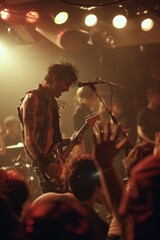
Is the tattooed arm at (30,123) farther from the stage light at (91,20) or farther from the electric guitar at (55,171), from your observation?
the stage light at (91,20)

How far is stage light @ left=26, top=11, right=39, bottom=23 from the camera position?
7655 mm

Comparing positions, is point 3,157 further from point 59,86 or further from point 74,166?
point 74,166

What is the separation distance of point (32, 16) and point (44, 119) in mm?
3653

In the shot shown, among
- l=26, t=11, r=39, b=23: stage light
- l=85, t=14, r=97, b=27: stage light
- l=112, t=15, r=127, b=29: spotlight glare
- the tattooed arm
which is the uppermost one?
l=26, t=11, r=39, b=23: stage light

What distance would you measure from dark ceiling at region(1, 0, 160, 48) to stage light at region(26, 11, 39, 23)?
0.30 ft

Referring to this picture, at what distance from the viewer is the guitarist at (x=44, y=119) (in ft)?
14.6

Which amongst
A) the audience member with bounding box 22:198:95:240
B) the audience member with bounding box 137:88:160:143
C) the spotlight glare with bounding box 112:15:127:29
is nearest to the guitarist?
the audience member with bounding box 22:198:95:240

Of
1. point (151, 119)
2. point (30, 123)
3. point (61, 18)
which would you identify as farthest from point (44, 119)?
point (151, 119)

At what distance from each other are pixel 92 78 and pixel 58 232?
899 centimetres

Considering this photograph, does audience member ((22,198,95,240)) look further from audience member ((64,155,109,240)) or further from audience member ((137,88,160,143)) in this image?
audience member ((137,88,160,143))

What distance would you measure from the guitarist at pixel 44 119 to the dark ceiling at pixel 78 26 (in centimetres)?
231

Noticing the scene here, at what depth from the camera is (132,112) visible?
10688 millimetres

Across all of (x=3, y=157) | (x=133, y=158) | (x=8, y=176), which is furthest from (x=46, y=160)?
(x=3, y=157)

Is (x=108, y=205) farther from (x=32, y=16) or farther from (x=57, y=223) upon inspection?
(x=32, y=16)
